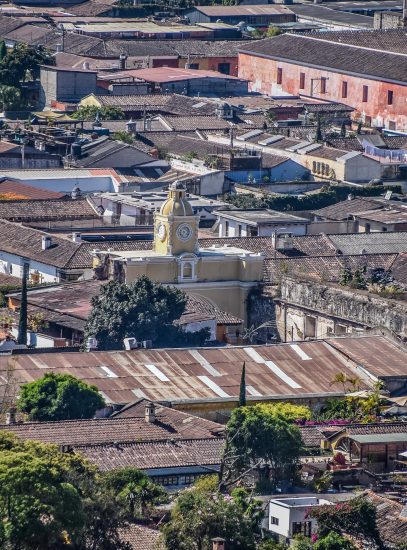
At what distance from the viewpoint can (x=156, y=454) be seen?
42.8 m

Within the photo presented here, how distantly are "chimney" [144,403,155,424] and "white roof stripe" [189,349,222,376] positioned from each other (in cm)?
499

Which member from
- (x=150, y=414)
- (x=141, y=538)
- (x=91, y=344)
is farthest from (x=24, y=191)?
(x=141, y=538)

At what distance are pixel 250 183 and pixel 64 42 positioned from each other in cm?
3130

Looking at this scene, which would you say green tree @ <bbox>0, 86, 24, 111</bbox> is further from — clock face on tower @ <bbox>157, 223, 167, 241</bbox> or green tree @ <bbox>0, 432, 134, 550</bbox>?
green tree @ <bbox>0, 432, 134, 550</bbox>

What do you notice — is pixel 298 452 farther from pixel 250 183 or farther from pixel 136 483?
pixel 250 183

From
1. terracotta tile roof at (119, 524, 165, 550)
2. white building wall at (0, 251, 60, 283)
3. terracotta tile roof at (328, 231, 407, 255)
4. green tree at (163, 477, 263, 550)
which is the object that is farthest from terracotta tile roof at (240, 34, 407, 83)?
green tree at (163, 477, 263, 550)

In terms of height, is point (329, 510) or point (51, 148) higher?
point (329, 510)

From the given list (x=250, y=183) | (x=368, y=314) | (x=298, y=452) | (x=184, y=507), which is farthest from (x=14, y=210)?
(x=184, y=507)

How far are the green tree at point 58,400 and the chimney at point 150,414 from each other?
3.68 ft

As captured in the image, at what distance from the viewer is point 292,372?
51594 millimetres

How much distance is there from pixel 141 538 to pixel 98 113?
175 feet

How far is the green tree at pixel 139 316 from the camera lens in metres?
54.7

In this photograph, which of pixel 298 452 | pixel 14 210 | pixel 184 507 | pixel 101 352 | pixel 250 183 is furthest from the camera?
pixel 250 183

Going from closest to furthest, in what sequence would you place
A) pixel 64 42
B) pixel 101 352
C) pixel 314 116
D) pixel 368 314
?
pixel 101 352 → pixel 368 314 → pixel 314 116 → pixel 64 42
